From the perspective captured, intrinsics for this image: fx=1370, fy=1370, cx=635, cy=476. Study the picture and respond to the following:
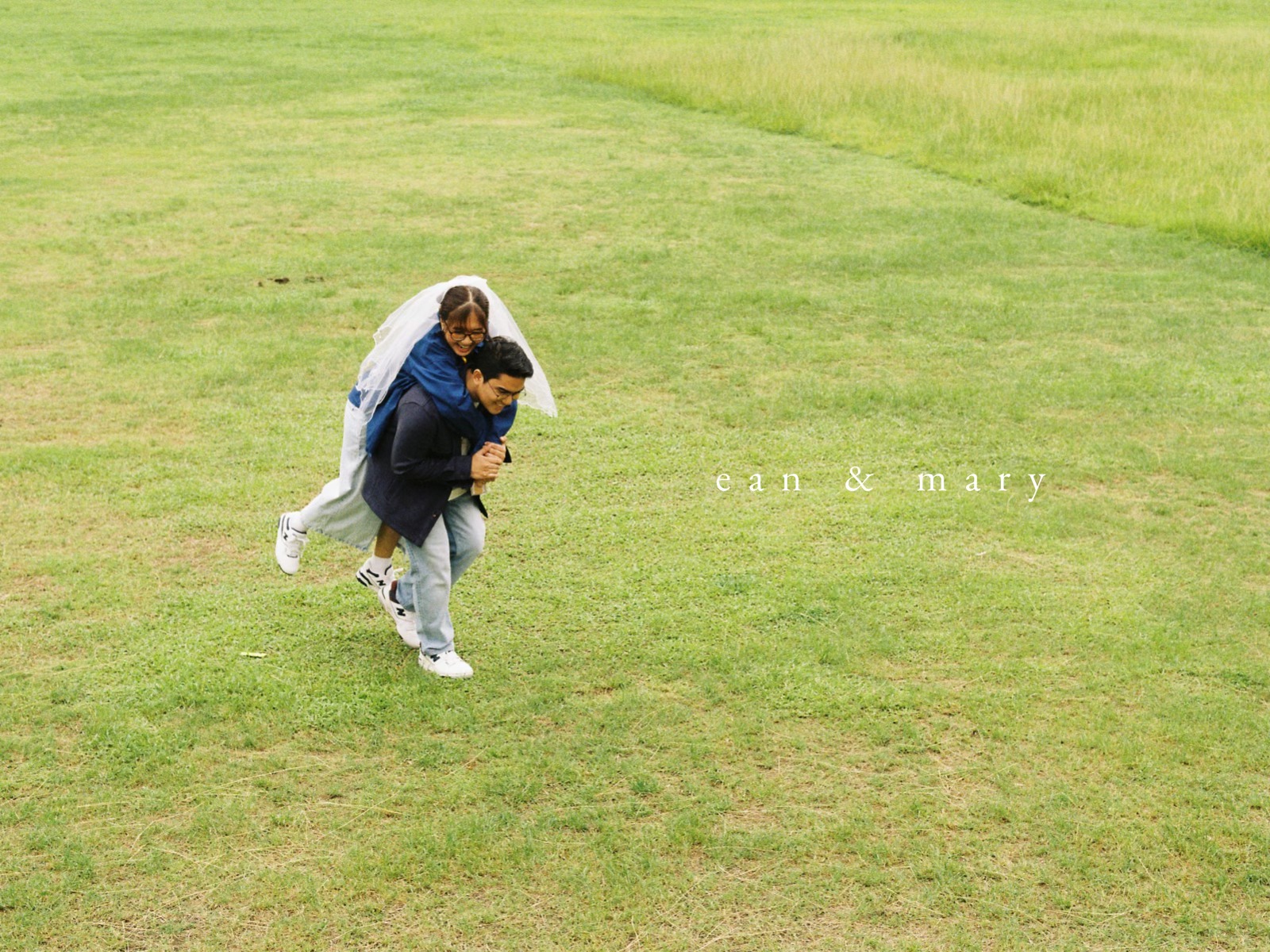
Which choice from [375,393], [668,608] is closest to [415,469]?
[375,393]

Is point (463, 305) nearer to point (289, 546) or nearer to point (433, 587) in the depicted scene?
point (433, 587)

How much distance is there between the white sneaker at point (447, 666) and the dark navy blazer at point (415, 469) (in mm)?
547

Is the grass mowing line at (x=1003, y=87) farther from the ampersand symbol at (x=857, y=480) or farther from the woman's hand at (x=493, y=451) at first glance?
the woman's hand at (x=493, y=451)

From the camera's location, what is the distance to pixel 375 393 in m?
5.12

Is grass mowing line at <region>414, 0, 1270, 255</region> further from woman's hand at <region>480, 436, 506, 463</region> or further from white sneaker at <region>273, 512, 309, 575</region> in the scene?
white sneaker at <region>273, 512, 309, 575</region>

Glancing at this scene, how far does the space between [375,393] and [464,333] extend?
1.56ft

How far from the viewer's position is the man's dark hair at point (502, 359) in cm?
485

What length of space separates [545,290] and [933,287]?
3072 millimetres

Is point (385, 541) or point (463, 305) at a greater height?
point (463, 305)

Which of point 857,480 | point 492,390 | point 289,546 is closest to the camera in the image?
point 492,390

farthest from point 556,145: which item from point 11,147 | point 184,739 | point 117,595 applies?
point 184,739

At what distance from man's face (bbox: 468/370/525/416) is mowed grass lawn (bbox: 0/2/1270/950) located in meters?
1.17

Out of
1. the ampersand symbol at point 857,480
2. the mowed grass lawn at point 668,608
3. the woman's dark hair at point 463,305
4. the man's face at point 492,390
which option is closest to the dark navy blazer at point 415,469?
the man's face at point 492,390

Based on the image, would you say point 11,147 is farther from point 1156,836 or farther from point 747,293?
point 1156,836
